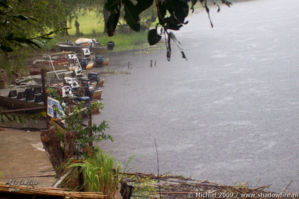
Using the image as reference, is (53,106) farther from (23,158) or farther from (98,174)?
(98,174)

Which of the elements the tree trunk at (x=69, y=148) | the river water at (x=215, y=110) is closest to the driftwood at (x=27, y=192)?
the tree trunk at (x=69, y=148)

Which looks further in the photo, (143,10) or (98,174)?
(98,174)

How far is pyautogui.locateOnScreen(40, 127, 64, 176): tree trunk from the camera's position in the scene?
707 cm

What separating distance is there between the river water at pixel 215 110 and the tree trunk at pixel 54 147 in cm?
559

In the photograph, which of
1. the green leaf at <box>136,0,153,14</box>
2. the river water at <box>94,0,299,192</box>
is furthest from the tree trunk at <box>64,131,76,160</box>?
the river water at <box>94,0,299,192</box>

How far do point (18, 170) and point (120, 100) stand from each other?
38.8ft

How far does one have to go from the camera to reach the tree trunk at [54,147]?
707 cm

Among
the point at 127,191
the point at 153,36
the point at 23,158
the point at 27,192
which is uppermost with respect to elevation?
the point at 153,36

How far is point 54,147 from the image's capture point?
7.26 m

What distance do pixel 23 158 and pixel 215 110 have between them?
33.3 feet

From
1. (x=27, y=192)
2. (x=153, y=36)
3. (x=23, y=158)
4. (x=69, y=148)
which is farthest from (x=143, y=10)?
(x=23, y=158)

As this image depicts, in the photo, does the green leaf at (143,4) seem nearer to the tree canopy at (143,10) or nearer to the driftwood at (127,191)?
the tree canopy at (143,10)

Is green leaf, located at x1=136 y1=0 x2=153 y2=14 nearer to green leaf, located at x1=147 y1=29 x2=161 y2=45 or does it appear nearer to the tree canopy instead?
the tree canopy

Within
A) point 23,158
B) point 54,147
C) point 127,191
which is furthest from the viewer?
point 23,158
